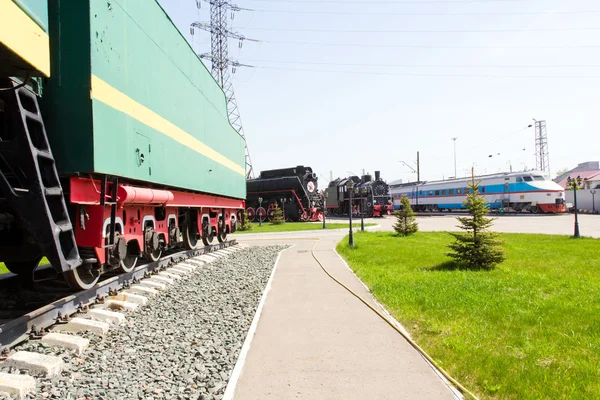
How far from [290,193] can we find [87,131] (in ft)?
98.9

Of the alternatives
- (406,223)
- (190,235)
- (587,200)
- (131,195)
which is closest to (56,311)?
(131,195)

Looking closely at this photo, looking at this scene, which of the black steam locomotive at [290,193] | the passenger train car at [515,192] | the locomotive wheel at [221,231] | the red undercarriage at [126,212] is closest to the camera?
the red undercarriage at [126,212]

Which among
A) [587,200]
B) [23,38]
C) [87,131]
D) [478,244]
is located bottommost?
[478,244]

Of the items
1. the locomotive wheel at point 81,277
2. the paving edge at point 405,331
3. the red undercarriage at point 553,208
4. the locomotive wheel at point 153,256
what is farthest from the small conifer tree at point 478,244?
the red undercarriage at point 553,208

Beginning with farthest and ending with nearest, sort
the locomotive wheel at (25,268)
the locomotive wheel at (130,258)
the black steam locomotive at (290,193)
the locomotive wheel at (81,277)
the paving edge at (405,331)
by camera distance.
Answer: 1. the black steam locomotive at (290,193)
2. the locomotive wheel at (130,258)
3. the locomotive wheel at (25,268)
4. the locomotive wheel at (81,277)
5. the paving edge at (405,331)

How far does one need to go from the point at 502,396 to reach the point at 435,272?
5.91m

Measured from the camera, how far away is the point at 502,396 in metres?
3.17

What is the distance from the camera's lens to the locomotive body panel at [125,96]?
4.61m

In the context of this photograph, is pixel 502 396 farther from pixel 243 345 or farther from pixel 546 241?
pixel 546 241

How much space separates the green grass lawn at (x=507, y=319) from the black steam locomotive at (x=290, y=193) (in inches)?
940

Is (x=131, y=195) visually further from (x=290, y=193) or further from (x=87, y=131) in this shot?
(x=290, y=193)

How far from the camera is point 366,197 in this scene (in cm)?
4072

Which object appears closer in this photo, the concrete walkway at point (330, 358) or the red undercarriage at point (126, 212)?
the concrete walkway at point (330, 358)

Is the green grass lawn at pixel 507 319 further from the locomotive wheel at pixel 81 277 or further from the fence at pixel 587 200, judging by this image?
the fence at pixel 587 200
